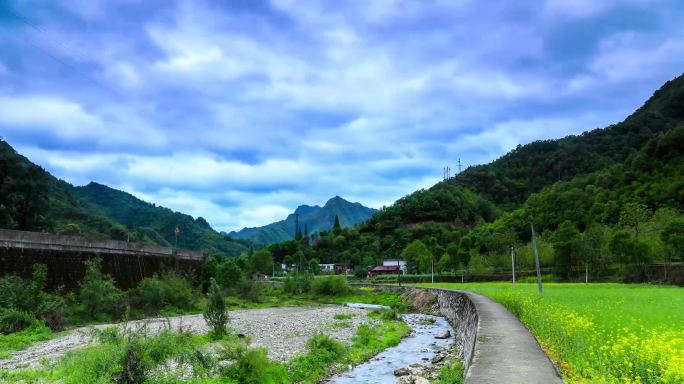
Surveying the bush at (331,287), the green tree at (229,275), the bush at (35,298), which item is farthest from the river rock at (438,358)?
the bush at (331,287)

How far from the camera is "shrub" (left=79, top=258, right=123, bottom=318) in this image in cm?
3597

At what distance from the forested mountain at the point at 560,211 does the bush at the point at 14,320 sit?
53.6 metres

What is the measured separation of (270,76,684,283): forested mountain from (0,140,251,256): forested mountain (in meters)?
32.8

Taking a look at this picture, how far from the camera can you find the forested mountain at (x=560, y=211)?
188 feet

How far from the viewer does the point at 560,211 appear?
310 feet

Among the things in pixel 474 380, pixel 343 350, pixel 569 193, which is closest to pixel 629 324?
pixel 474 380

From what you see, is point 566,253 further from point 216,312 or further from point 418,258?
point 216,312

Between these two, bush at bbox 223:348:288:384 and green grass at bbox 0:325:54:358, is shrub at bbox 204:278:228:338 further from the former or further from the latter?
bush at bbox 223:348:288:384

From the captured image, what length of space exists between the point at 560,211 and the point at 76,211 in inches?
3683

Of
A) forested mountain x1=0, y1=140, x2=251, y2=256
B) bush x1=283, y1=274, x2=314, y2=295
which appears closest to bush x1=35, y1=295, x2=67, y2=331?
forested mountain x1=0, y1=140, x2=251, y2=256

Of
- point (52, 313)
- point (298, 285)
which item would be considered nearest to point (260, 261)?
point (298, 285)

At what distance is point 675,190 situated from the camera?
7475cm

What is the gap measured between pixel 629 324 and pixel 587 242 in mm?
47577

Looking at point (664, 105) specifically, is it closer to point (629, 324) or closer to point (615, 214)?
point (615, 214)
